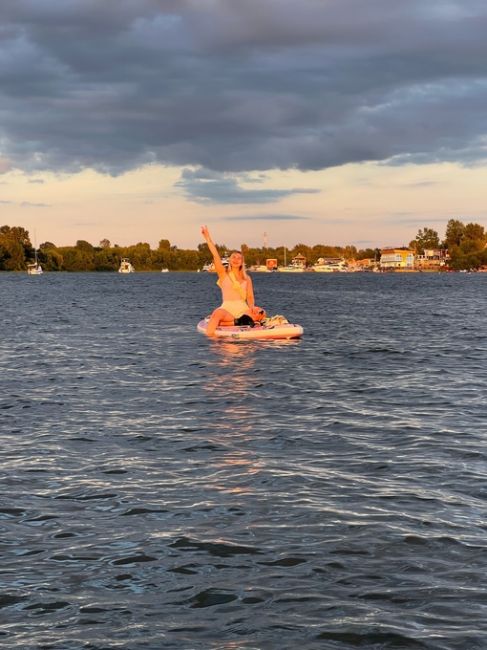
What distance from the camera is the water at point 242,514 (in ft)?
24.9

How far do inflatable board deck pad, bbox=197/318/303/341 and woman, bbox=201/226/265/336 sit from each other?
443 millimetres

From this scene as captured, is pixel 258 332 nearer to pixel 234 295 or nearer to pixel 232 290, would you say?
pixel 234 295

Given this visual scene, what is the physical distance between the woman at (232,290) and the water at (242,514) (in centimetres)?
932

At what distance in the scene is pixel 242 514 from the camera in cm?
1066

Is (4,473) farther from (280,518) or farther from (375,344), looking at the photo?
(375,344)

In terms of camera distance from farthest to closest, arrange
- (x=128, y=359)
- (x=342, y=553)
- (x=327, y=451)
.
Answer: (x=128, y=359) → (x=327, y=451) → (x=342, y=553)

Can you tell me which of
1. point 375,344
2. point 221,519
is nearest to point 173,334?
point 375,344

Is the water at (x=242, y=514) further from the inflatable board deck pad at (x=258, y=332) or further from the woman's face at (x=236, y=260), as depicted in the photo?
the inflatable board deck pad at (x=258, y=332)

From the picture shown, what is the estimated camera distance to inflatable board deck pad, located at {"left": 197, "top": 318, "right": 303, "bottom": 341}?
3369 centimetres

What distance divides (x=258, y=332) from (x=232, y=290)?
195 centimetres

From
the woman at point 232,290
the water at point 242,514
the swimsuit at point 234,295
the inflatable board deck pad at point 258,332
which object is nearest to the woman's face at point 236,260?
the woman at point 232,290

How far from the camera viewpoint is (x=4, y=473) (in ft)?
41.5

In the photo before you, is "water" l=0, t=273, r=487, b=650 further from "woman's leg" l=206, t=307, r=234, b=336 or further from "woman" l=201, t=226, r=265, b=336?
"woman's leg" l=206, t=307, r=234, b=336

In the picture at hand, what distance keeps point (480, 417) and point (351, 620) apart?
11.0m
